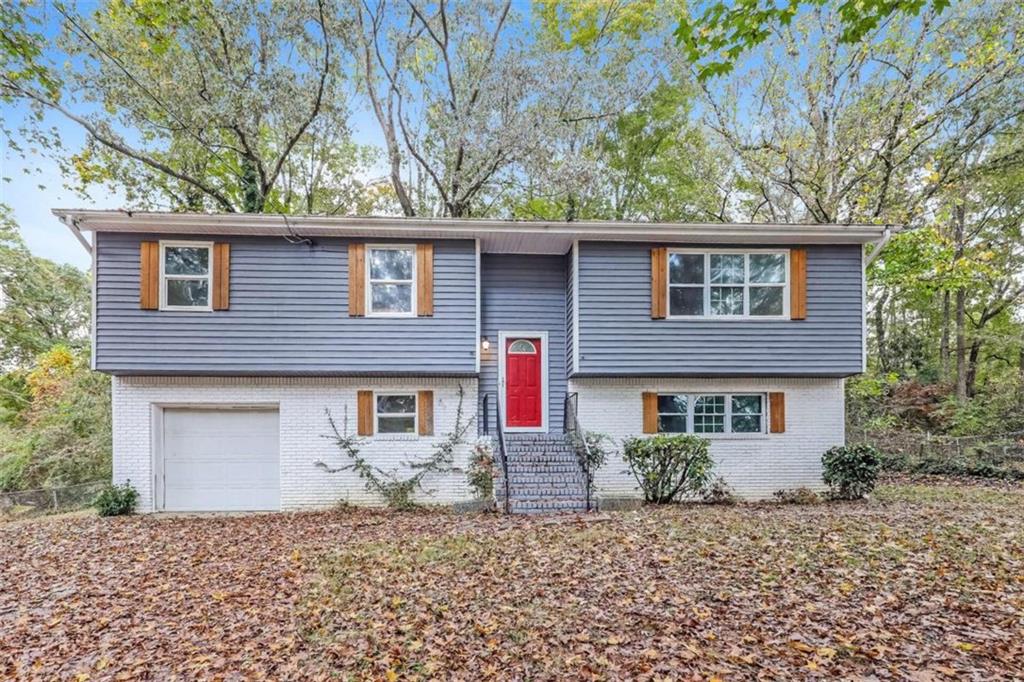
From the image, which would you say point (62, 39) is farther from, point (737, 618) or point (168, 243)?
point (737, 618)

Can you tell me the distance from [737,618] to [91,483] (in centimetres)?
1469

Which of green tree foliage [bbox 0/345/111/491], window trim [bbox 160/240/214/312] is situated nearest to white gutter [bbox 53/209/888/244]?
window trim [bbox 160/240/214/312]

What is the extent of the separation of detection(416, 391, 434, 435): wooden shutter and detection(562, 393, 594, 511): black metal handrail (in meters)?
2.64

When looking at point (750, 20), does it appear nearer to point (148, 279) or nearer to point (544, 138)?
point (148, 279)

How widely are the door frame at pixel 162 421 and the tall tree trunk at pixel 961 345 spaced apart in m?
19.4

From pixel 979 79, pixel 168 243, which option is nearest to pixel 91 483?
pixel 168 243

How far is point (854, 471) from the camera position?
9.53m

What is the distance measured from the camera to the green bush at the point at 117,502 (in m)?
9.15

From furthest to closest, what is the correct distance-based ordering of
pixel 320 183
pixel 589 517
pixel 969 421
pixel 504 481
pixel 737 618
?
pixel 320 183 < pixel 969 421 < pixel 504 481 < pixel 589 517 < pixel 737 618

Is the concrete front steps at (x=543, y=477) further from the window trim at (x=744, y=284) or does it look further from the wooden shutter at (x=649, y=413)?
the window trim at (x=744, y=284)

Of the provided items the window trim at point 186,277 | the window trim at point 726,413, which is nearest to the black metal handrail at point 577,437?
the window trim at point 726,413

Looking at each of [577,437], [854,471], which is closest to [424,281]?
[577,437]

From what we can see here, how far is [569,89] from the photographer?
16.1 meters

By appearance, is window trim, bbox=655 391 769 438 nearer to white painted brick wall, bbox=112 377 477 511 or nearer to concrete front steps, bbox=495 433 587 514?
concrete front steps, bbox=495 433 587 514
